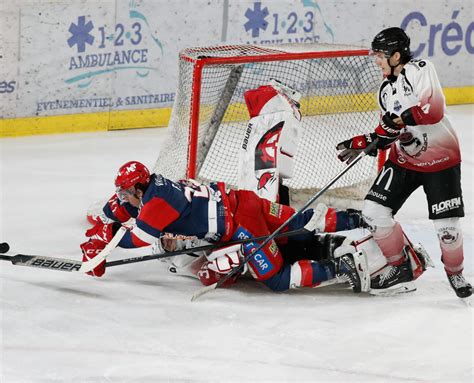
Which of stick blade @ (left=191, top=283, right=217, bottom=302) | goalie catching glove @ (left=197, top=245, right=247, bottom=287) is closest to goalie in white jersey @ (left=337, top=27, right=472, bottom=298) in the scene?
goalie catching glove @ (left=197, top=245, right=247, bottom=287)

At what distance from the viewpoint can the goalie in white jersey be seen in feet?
14.0

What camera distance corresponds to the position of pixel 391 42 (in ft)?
14.1

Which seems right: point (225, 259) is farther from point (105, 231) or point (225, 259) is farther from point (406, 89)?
point (406, 89)

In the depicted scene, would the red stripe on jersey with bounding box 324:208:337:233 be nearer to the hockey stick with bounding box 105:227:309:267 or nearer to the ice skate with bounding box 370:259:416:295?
the hockey stick with bounding box 105:227:309:267

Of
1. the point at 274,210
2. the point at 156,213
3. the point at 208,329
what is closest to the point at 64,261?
the point at 156,213

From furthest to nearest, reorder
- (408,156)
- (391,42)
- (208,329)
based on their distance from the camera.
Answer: (408,156) → (391,42) → (208,329)

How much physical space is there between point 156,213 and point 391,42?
1.16 meters

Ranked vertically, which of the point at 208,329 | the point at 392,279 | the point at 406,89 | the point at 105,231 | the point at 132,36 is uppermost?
the point at 406,89

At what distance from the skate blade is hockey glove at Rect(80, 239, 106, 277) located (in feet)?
3.79

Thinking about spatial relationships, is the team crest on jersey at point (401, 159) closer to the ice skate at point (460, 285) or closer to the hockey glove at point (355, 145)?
the hockey glove at point (355, 145)

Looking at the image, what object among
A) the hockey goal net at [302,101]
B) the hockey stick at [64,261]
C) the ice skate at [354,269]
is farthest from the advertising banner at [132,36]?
the ice skate at [354,269]

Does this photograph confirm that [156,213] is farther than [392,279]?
No

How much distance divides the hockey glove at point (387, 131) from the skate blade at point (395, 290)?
2.09 ft

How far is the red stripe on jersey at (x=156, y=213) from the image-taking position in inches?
171
